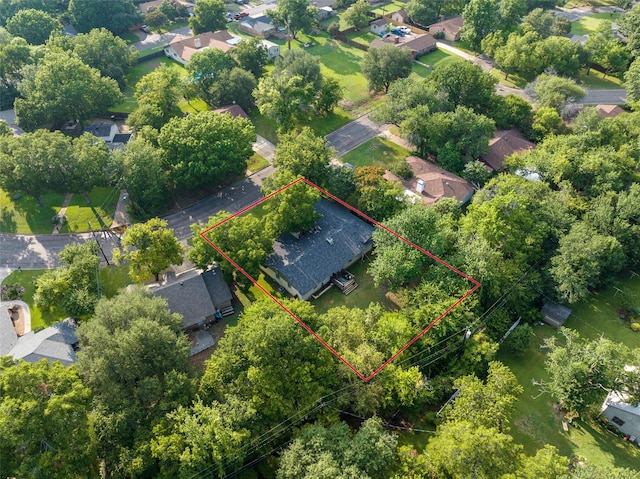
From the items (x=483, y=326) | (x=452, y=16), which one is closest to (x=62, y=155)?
(x=483, y=326)

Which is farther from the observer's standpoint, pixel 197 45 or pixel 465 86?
pixel 197 45

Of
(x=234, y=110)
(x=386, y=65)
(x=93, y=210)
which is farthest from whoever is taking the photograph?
(x=386, y=65)

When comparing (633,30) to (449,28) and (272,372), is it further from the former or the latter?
(272,372)

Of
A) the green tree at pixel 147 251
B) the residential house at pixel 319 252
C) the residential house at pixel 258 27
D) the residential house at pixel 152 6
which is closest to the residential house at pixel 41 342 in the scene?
the green tree at pixel 147 251

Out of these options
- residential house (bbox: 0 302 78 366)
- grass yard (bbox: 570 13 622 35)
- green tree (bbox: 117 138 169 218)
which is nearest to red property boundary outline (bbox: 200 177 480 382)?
green tree (bbox: 117 138 169 218)

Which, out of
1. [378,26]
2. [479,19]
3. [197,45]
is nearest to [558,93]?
[479,19]

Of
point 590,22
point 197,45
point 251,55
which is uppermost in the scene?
point 590,22
